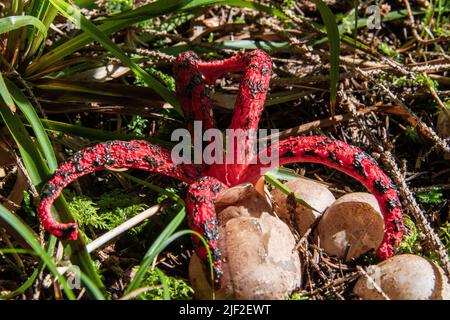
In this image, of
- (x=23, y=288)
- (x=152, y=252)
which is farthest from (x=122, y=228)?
(x=23, y=288)

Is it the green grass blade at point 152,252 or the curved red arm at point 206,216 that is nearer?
the green grass blade at point 152,252

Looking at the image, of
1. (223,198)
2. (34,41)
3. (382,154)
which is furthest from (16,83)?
(382,154)

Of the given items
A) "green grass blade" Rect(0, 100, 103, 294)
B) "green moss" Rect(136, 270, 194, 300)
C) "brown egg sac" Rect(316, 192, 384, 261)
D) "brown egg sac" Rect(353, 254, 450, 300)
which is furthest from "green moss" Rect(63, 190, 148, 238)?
"brown egg sac" Rect(353, 254, 450, 300)

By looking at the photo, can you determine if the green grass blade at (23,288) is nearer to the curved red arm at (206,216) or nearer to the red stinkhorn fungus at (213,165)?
the red stinkhorn fungus at (213,165)

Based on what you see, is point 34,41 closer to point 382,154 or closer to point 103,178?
point 103,178

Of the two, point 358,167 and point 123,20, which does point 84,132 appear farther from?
point 358,167

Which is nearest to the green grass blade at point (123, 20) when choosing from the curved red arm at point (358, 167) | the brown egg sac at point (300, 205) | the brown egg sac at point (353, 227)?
the curved red arm at point (358, 167)
